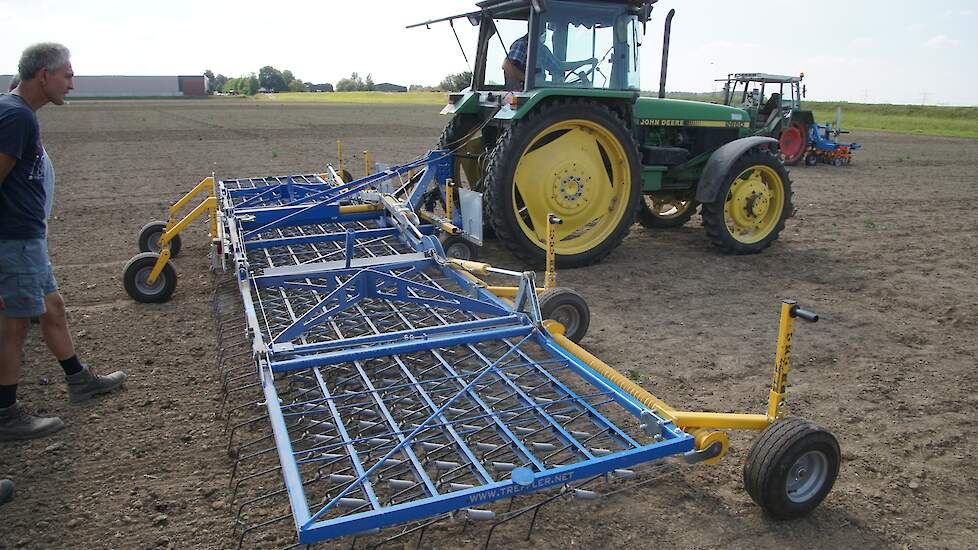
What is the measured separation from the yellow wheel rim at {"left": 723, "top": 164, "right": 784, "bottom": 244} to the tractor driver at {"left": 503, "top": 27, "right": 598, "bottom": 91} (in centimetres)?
187

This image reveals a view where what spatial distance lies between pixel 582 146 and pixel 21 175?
4193 mm

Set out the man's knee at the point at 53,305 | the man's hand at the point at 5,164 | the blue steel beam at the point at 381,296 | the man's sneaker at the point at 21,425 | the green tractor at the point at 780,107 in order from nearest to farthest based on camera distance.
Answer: the man's hand at the point at 5,164 < the man's sneaker at the point at 21,425 < the man's knee at the point at 53,305 < the blue steel beam at the point at 381,296 < the green tractor at the point at 780,107

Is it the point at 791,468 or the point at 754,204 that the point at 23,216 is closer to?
the point at 791,468

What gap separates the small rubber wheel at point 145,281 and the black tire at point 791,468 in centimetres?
418

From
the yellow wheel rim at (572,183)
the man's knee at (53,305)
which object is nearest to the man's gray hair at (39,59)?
the man's knee at (53,305)

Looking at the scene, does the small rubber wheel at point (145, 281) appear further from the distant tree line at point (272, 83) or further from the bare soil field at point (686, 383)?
the distant tree line at point (272, 83)

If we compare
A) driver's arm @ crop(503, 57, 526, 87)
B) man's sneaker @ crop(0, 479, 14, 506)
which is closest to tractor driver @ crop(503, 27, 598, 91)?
driver's arm @ crop(503, 57, 526, 87)

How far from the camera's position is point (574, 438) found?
2805 mm

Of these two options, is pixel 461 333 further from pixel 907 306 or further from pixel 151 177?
pixel 151 177

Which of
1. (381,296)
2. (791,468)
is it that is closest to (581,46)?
(381,296)

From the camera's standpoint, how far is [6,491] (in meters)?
2.69

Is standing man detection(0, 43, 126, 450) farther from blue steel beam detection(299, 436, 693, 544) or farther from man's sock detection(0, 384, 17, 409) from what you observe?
blue steel beam detection(299, 436, 693, 544)

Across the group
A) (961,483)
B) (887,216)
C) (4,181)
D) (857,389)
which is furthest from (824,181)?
(4,181)

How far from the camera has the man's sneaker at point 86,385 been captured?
11.4 ft
